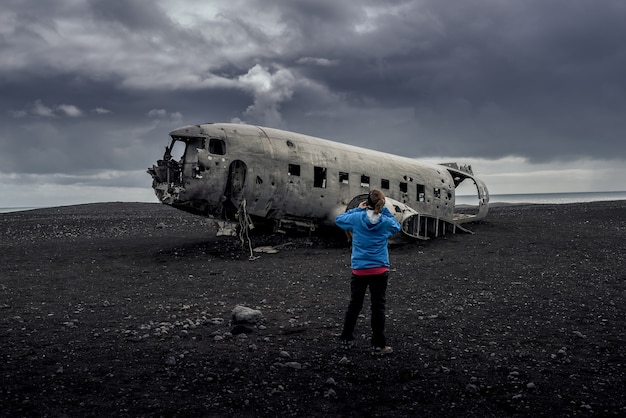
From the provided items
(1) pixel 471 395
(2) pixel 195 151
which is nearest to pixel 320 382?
(1) pixel 471 395

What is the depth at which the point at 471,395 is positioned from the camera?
5.92 m

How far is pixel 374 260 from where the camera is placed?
24.2 ft

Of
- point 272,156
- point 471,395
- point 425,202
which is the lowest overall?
point 471,395

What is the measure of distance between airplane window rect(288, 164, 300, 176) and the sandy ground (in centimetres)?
313

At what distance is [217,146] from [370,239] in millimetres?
10488

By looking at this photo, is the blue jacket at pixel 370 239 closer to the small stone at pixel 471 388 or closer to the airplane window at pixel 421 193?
the small stone at pixel 471 388

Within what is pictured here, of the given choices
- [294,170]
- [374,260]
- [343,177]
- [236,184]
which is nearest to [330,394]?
[374,260]

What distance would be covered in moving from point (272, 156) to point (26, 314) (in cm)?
965

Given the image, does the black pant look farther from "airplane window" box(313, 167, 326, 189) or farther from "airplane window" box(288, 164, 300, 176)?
"airplane window" box(313, 167, 326, 189)

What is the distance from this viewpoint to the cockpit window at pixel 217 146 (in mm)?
16494

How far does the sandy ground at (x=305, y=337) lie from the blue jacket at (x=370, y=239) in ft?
4.57

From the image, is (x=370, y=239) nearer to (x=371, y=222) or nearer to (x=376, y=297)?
(x=371, y=222)

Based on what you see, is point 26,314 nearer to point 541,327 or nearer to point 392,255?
point 541,327

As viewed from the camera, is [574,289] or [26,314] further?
[574,289]
